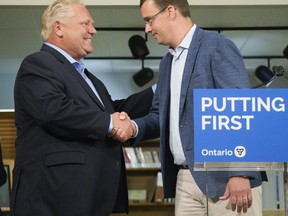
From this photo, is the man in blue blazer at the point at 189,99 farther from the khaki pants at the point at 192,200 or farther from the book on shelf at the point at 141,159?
the book on shelf at the point at 141,159

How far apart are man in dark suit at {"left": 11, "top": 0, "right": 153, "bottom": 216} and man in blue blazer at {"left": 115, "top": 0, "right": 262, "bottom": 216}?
22cm

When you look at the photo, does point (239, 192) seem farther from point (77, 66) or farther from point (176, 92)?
point (77, 66)

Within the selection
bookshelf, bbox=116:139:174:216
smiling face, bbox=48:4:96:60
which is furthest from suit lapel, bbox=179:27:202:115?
bookshelf, bbox=116:139:174:216

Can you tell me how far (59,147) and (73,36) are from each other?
541 millimetres

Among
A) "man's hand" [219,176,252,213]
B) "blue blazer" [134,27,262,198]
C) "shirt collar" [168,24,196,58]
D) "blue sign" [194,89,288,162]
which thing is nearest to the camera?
"blue sign" [194,89,288,162]

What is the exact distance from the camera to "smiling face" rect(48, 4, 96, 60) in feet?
7.97

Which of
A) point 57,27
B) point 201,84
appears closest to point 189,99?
point 201,84

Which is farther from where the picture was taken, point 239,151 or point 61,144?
point 61,144

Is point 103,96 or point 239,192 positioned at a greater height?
point 103,96

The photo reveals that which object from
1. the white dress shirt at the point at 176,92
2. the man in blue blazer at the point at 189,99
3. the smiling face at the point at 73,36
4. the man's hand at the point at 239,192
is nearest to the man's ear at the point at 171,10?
the man in blue blazer at the point at 189,99

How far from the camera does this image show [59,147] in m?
2.16

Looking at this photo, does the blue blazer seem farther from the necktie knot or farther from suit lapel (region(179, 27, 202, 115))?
the necktie knot

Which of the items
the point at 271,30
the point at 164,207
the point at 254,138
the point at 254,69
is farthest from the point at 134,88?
the point at 254,138

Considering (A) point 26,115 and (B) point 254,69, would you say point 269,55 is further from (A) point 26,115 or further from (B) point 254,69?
(A) point 26,115
